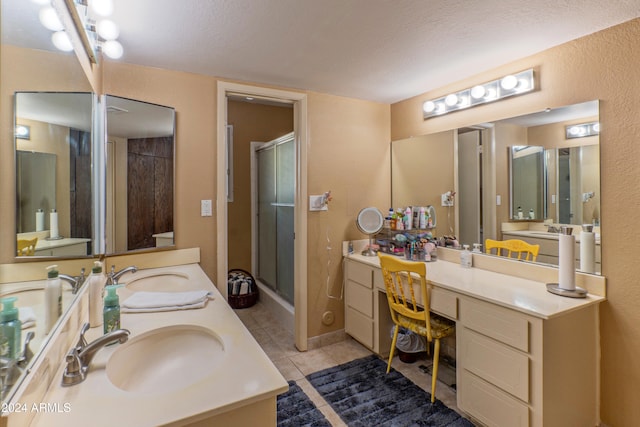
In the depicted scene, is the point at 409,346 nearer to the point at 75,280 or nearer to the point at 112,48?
the point at 75,280

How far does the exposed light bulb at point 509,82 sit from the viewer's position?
1.99 m

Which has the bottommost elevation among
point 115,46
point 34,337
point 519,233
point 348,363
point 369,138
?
point 348,363

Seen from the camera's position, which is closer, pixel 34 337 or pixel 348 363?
pixel 34 337

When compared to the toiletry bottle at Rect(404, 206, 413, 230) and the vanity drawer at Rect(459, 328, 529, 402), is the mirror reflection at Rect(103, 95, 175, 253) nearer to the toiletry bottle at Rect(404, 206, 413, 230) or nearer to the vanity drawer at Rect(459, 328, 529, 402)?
the toiletry bottle at Rect(404, 206, 413, 230)

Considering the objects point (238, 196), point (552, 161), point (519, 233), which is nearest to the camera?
point (552, 161)

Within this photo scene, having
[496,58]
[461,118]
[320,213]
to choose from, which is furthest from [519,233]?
[320,213]

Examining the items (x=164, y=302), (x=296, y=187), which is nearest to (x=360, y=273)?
(x=296, y=187)

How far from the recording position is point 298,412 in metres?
1.85

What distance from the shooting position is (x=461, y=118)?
7.80 ft

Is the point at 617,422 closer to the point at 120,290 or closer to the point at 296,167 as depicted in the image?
the point at 296,167

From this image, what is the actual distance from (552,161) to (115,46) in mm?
2517

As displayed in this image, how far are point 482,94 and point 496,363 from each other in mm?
1706

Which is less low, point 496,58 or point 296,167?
point 496,58

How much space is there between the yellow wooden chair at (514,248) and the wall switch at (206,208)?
1.96 metres
